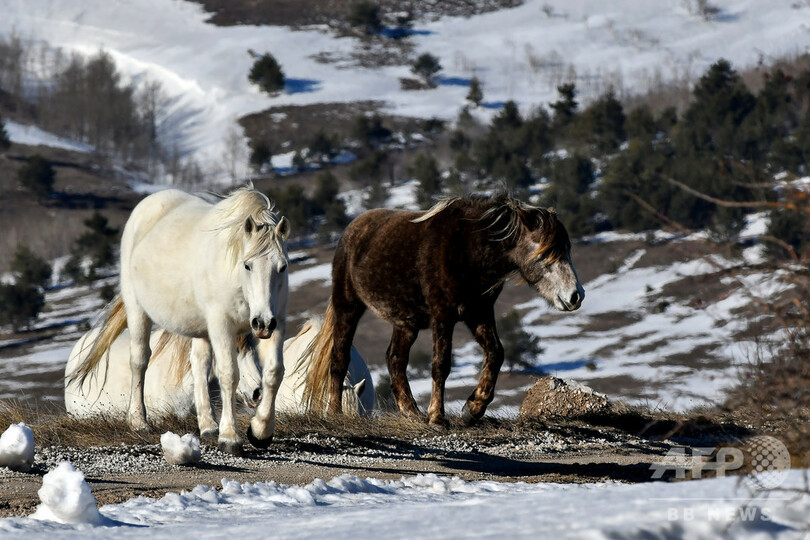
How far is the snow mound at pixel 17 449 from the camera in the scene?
6723 mm

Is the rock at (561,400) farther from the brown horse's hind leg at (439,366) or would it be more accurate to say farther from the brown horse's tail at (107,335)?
the brown horse's tail at (107,335)

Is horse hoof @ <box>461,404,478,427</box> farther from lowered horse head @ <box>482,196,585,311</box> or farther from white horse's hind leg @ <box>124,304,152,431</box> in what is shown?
white horse's hind leg @ <box>124,304,152,431</box>

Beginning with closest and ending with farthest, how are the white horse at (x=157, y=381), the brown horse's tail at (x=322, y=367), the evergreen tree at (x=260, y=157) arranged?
1. the white horse at (x=157, y=381)
2. the brown horse's tail at (x=322, y=367)
3. the evergreen tree at (x=260, y=157)

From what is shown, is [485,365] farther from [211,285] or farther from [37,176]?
[37,176]

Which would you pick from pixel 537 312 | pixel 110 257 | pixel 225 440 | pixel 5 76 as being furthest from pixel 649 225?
pixel 5 76

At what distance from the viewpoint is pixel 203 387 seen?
863 cm

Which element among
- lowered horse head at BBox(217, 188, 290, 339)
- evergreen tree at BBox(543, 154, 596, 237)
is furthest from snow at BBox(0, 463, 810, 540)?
evergreen tree at BBox(543, 154, 596, 237)

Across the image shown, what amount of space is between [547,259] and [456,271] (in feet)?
2.61

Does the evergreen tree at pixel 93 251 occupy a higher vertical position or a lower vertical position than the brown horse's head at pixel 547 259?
lower

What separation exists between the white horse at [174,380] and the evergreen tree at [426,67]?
101 metres

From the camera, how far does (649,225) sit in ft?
235

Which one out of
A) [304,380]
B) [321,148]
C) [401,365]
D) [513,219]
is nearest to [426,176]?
[321,148]

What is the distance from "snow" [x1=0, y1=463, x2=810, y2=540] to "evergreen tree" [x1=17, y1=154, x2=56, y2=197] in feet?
269

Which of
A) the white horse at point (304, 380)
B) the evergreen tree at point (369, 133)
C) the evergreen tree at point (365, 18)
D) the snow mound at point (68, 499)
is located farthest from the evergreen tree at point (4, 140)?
the snow mound at point (68, 499)
